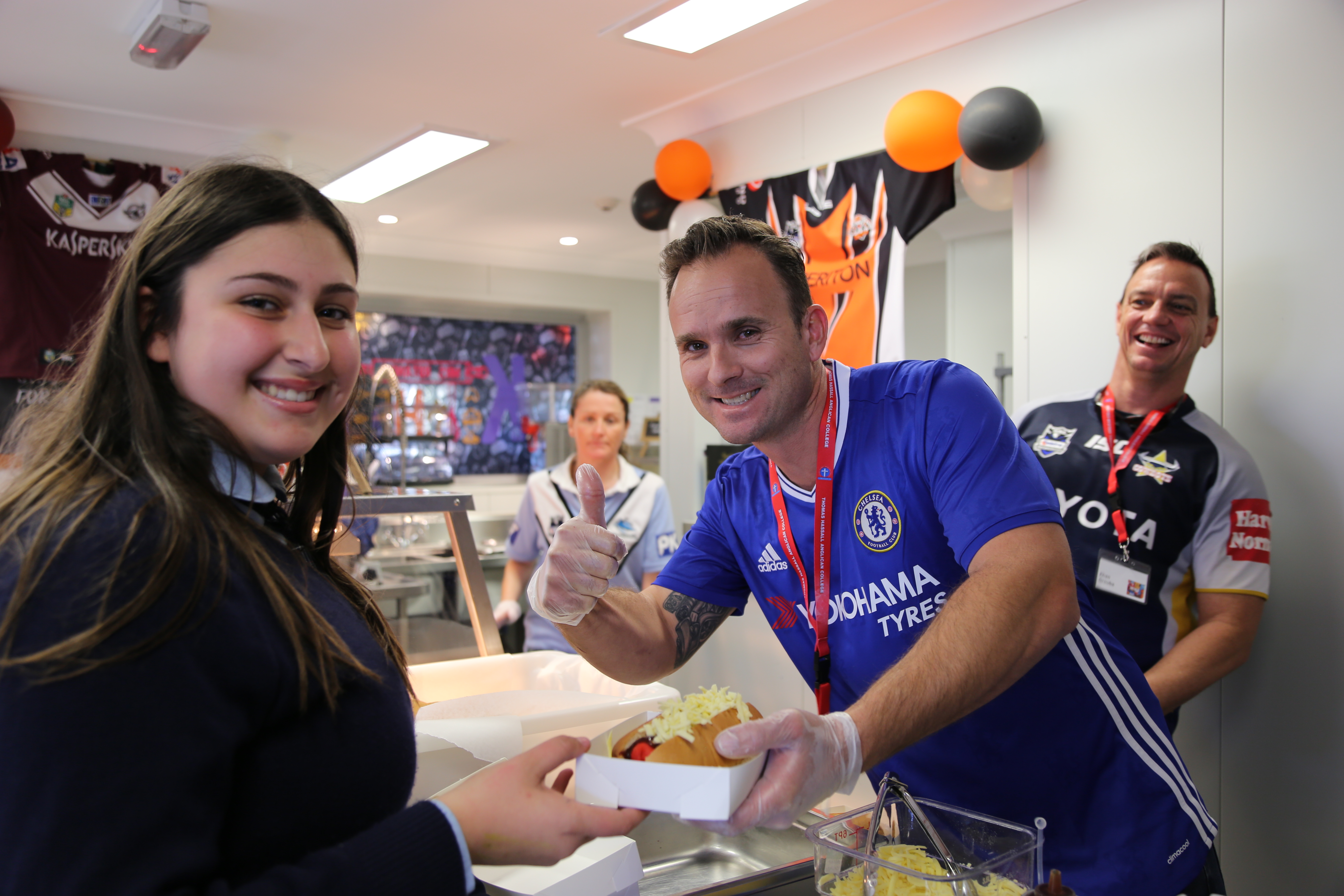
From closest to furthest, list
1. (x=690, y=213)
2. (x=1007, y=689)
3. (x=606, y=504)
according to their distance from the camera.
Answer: (x=1007, y=689) < (x=606, y=504) < (x=690, y=213)

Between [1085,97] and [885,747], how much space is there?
2.82 metres

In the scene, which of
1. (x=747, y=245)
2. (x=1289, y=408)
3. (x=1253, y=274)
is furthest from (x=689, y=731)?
(x=1253, y=274)

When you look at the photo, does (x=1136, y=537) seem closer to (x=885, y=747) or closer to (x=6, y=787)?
(x=885, y=747)

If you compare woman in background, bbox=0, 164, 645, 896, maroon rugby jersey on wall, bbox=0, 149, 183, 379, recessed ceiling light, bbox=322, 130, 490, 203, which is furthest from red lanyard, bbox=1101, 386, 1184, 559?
maroon rugby jersey on wall, bbox=0, 149, 183, 379

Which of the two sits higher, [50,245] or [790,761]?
[50,245]

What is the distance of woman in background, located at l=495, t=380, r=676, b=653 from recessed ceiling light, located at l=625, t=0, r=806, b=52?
56.3 inches

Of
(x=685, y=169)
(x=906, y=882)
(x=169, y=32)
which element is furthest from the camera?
(x=685, y=169)

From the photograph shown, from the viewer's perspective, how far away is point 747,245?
1.63 meters

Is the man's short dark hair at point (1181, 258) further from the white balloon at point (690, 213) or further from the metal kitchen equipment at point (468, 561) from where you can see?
the white balloon at point (690, 213)

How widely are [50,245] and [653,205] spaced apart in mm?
3098

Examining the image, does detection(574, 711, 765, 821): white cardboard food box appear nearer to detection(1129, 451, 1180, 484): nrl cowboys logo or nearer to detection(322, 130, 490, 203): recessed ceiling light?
detection(1129, 451, 1180, 484): nrl cowboys logo

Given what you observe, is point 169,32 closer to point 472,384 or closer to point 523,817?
point 523,817

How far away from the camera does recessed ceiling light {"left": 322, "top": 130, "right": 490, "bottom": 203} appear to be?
476cm

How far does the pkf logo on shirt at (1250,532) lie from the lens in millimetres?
2404
